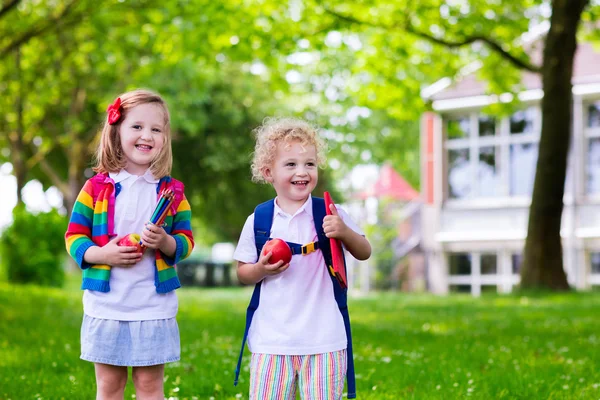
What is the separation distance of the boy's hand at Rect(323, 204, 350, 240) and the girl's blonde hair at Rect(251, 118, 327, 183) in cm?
33

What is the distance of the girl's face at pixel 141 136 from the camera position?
13.2 feet

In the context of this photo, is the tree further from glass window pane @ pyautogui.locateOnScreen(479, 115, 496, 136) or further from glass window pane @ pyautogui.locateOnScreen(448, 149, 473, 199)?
glass window pane @ pyautogui.locateOnScreen(448, 149, 473, 199)

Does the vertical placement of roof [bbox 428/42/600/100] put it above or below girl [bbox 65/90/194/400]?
above

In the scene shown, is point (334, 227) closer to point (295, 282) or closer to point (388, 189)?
point (295, 282)

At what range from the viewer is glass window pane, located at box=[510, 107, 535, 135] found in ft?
84.9

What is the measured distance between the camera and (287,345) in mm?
3852

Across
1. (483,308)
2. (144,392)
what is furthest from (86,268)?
(483,308)

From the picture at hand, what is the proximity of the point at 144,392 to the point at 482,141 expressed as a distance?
77.4 ft

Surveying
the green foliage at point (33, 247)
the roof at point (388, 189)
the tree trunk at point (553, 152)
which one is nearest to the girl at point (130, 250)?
the tree trunk at point (553, 152)

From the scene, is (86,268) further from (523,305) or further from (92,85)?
(92,85)

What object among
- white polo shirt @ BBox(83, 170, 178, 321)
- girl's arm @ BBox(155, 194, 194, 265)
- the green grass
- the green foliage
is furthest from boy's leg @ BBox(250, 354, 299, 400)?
the green foliage

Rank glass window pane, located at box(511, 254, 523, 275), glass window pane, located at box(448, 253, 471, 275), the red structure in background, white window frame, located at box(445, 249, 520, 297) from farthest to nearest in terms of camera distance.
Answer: the red structure in background < glass window pane, located at box(448, 253, 471, 275) < glass window pane, located at box(511, 254, 523, 275) < white window frame, located at box(445, 249, 520, 297)

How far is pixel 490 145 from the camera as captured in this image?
2647 centimetres

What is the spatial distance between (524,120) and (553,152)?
31.4 feet
